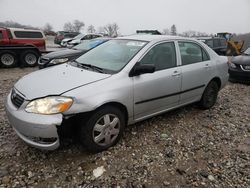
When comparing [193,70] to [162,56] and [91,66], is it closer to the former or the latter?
[162,56]

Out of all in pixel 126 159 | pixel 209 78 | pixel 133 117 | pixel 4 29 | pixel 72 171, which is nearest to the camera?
pixel 72 171

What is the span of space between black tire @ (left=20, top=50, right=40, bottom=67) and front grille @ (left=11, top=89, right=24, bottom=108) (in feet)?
24.3

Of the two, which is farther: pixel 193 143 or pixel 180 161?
pixel 193 143

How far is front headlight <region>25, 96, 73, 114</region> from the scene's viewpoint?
2.57 metres

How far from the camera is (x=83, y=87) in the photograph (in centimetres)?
274

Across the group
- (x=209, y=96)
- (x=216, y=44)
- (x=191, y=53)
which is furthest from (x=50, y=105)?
(x=216, y=44)

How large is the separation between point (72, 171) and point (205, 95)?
305 cm

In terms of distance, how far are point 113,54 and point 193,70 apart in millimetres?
1506

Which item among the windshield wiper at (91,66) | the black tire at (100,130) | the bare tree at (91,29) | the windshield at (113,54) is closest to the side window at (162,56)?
the windshield at (113,54)

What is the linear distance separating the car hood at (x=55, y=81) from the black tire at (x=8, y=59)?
6.98 meters

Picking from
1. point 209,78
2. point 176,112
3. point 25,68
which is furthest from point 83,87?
point 25,68

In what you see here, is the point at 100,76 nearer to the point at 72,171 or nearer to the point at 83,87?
the point at 83,87

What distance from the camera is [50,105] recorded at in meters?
2.58

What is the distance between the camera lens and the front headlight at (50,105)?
8.42 ft
